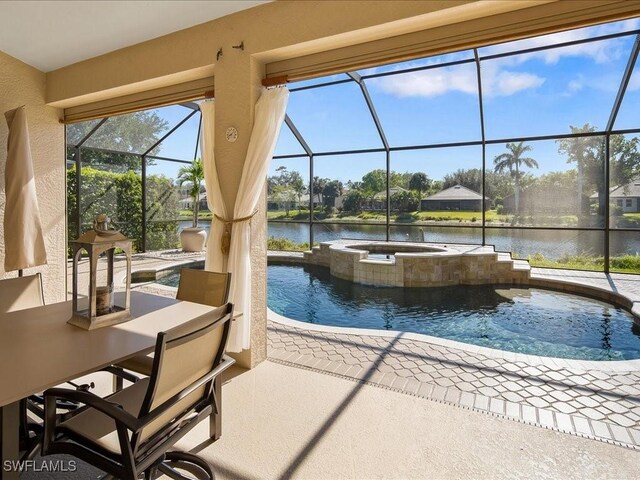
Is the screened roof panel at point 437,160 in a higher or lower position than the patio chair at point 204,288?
higher

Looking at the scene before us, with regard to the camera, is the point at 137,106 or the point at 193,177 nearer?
the point at 137,106

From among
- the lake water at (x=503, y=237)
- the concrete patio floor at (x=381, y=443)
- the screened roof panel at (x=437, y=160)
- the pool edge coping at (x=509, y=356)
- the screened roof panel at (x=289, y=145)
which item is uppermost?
the screened roof panel at (x=289, y=145)

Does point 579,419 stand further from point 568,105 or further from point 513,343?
point 568,105

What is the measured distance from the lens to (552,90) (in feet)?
24.5

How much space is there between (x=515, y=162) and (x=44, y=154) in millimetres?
7532

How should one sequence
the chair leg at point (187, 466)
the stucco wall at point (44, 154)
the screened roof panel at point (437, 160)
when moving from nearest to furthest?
the chair leg at point (187, 466), the stucco wall at point (44, 154), the screened roof panel at point (437, 160)

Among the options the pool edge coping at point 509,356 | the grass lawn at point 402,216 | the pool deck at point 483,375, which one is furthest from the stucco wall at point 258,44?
the grass lawn at point 402,216

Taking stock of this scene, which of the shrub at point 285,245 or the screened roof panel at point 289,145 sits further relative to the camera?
the shrub at point 285,245

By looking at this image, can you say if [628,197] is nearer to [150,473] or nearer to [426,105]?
[426,105]

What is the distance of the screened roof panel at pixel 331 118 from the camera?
25.7ft

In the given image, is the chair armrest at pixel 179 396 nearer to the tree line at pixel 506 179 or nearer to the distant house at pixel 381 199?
the tree line at pixel 506 179

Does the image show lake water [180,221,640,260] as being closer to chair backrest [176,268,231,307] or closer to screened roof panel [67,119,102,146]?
screened roof panel [67,119,102,146]

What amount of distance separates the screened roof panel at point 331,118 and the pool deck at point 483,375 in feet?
15.4

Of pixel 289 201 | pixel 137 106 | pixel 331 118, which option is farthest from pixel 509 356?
pixel 331 118
